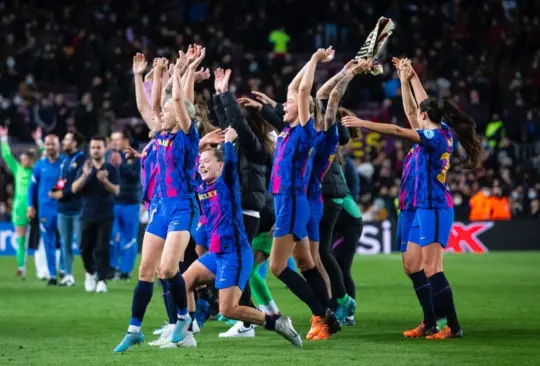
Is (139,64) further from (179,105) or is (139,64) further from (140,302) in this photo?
(140,302)

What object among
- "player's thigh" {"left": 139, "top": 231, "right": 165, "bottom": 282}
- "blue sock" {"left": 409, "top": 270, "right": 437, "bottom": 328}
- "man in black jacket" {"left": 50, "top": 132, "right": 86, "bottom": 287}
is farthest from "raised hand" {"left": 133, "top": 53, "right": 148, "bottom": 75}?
"man in black jacket" {"left": 50, "top": 132, "right": 86, "bottom": 287}

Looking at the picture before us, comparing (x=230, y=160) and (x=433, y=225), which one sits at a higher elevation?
(x=230, y=160)

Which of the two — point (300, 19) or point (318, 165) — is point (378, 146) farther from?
point (318, 165)

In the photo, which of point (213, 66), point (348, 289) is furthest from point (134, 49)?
point (348, 289)

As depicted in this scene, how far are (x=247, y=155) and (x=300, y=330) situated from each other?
5.98 feet

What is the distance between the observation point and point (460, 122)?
11.8 meters

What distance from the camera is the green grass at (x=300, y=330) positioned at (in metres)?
9.88

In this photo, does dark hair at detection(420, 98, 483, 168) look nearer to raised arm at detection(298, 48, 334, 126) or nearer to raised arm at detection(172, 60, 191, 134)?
raised arm at detection(298, 48, 334, 126)

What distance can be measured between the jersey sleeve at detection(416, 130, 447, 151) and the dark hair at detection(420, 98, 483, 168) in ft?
0.49

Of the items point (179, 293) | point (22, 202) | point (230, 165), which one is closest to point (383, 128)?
point (230, 165)

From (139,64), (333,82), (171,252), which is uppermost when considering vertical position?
(139,64)

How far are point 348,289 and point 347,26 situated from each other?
21.1 meters

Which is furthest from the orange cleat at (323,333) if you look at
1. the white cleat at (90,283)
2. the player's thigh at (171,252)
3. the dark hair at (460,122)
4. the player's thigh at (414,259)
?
the white cleat at (90,283)

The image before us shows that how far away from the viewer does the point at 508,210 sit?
90.0 feet
